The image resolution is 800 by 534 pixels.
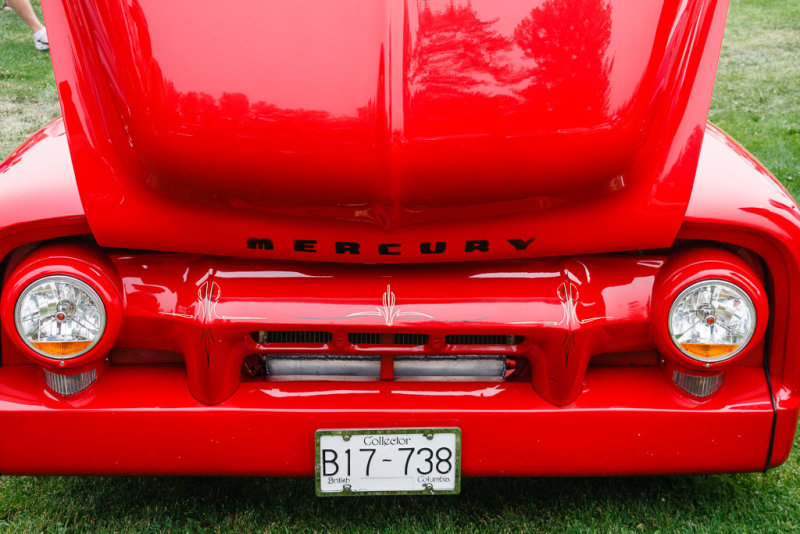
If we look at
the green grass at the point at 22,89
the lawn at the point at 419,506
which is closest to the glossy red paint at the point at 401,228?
the lawn at the point at 419,506

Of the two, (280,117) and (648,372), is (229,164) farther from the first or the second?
(648,372)

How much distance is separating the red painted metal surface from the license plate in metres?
0.03

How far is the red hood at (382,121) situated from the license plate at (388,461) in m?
0.44

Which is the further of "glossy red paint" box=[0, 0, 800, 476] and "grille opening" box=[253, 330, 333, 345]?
"grille opening" box=[253, 330, 333, 345]

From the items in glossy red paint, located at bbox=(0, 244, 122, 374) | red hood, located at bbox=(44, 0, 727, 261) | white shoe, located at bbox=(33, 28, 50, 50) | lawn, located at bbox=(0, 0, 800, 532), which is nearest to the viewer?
red hood, located at bbox=(44, 0, 727, 261)

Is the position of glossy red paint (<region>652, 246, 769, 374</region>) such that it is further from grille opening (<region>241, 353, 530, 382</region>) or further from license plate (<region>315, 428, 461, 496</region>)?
license plate (<region>315, 428, 461, 496</region>)

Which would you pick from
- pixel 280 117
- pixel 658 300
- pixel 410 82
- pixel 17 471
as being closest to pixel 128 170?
pixel 280 117

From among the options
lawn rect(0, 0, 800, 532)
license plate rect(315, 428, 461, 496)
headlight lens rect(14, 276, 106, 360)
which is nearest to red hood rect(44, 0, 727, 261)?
headlight lens rect(14, 276, 106, 360)

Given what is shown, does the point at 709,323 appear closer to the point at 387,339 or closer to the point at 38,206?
the point at 387,339

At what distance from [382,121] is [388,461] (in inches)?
32.8

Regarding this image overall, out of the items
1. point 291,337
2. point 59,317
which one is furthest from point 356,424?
point 59,317

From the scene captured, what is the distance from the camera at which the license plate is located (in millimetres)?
1961

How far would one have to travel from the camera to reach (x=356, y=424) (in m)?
1.96

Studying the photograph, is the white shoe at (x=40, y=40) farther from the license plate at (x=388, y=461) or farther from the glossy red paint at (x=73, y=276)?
the license plate at (x=388, y=461)
